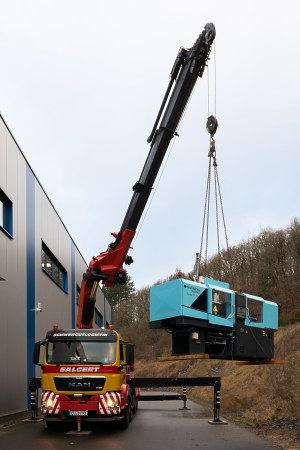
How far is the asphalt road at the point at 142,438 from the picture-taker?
11375 mm

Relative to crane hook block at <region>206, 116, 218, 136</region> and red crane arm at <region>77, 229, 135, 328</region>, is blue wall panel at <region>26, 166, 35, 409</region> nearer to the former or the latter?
Answer: red crane arm at <region>77, 229, 135, 328</region>

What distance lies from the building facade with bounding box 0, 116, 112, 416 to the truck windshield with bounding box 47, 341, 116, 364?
284 centimetres

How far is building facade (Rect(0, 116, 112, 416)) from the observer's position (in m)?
17.3

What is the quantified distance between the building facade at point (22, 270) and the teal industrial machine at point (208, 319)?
606cm

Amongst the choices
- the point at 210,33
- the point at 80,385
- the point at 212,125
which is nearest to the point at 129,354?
the point at 80,385

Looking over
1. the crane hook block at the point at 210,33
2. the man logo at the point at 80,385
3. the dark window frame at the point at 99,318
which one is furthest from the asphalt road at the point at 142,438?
the dark window frame at the point at 99,318

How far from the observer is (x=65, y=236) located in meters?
29.7

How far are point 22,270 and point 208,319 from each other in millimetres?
9600

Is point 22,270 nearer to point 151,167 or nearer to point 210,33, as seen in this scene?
point 151,167

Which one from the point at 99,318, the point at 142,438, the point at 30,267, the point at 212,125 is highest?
the point at 212,125

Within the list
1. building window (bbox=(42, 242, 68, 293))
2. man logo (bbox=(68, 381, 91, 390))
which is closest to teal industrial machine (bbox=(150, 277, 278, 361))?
man logo (bbox=(68, 381, 91, 390))

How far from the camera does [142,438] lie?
12.8 metres

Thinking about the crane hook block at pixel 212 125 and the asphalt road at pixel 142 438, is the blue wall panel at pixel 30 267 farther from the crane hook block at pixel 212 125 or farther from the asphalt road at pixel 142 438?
the crane hook block at pixel 212 125

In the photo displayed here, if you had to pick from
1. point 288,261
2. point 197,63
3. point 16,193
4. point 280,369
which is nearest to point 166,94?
point 197,63
